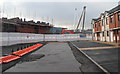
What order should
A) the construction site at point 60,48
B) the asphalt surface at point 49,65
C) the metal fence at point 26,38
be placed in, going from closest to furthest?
the asphalt surface at point 49,65
the construction site at point 60,48
the metal fence at point 26,38

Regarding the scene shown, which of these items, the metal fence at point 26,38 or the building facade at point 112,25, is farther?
the building facade at point 112,25

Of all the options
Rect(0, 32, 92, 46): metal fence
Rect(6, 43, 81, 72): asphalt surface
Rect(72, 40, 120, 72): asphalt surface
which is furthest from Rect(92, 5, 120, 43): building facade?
Rect(6, 43, 81, 72): asphalt surface

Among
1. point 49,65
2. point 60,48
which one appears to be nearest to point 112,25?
point 60,48

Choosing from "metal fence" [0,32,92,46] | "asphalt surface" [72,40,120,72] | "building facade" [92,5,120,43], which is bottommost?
"asphalt surface" [72,40,120,72]

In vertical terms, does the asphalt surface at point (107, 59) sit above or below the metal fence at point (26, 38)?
below

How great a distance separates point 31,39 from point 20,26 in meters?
15.6

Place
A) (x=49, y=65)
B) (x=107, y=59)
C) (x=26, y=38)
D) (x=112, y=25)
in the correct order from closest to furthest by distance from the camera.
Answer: (x=49, y=65), (x=107, y=59), (x=112, y=25), (x=26, y=38)

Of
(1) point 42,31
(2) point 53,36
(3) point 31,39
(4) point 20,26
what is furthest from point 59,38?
(1) point 42,31

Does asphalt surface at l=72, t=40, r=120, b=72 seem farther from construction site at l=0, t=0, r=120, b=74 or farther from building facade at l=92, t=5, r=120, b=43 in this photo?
building facade at l=92, t=5, r=120, b=43

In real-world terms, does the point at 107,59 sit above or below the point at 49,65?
above

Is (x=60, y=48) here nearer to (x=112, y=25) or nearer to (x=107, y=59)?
(x=107, y=59)

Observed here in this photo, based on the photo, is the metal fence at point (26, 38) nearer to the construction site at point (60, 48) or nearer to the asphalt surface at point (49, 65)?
the construction site at point (60, 48)

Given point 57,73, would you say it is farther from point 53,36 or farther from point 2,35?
point 53,36

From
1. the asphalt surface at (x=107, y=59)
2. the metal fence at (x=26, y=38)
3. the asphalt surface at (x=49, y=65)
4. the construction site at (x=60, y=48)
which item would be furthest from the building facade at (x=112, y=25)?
the asphalt surface at (x=49, y=65)
